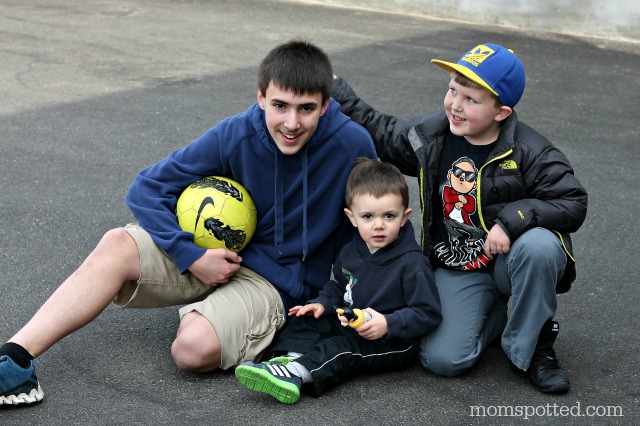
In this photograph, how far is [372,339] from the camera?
4191 millimetres

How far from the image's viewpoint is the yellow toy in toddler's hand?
4117 millimetres

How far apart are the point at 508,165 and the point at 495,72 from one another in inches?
15.2

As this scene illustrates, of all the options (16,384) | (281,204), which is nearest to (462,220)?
(281,204)

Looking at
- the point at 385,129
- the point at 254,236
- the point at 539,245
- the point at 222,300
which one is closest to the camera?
the point at 539,245

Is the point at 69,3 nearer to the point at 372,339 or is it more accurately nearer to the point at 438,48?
the point at 438,48

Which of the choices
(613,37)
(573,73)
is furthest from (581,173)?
(613,37)

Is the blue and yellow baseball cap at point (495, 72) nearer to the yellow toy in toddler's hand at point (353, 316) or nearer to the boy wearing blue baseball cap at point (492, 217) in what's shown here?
the boy wearing blue baseball cap at point (492, 217)

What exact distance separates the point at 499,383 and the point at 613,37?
7.54 meters

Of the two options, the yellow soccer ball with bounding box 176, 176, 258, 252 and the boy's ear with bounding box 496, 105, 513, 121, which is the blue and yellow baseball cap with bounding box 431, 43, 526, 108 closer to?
the boy's ear with bounding box 496, 105, 513, 121

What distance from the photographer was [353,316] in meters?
4.13

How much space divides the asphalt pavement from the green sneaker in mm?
62

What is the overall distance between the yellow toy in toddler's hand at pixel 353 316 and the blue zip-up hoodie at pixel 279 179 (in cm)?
40

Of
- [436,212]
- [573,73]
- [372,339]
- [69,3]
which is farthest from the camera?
[69,3]

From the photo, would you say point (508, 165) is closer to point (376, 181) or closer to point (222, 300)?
point (376, 181)
